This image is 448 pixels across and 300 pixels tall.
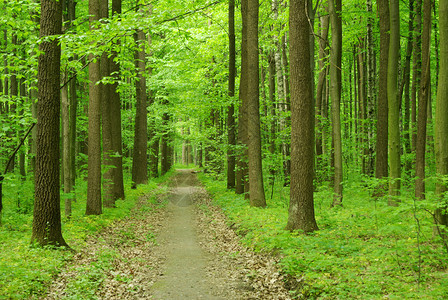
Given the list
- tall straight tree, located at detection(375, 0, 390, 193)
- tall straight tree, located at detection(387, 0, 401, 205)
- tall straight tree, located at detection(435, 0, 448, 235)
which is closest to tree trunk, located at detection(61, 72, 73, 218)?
tall straight tree, located at detection(435, 0, 448, 235)

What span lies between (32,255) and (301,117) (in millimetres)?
6832

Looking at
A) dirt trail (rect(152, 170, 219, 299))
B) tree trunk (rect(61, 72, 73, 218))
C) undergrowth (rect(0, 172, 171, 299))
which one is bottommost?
dirt trail (rect(152, 170, 219, 299))

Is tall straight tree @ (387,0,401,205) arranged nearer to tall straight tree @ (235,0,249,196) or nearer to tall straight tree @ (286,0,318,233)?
tall straight tree @ (286,0,318,233)

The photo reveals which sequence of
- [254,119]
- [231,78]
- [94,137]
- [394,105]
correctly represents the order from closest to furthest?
1. [394,105]
2. [94,137]
3. [254,119]
4. [231,78]

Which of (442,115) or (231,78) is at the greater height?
(231,78)

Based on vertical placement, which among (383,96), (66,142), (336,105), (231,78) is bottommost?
(66,142)

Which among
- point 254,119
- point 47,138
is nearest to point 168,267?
point 47,138

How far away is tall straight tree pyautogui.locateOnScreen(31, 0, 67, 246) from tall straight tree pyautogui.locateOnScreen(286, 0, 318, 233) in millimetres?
5689

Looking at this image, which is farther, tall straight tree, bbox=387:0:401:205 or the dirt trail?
tall straight tree, bbox=387:0:401:205

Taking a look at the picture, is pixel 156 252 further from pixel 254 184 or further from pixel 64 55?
pixel 64 55

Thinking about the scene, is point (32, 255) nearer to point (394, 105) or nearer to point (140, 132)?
point (394, 105)

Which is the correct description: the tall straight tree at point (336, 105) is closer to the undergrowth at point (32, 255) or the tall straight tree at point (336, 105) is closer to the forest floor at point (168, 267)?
the forest floor at point (168, 267)

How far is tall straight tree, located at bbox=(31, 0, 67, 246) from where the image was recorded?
300 inches

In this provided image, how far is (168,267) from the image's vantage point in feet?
26.0
